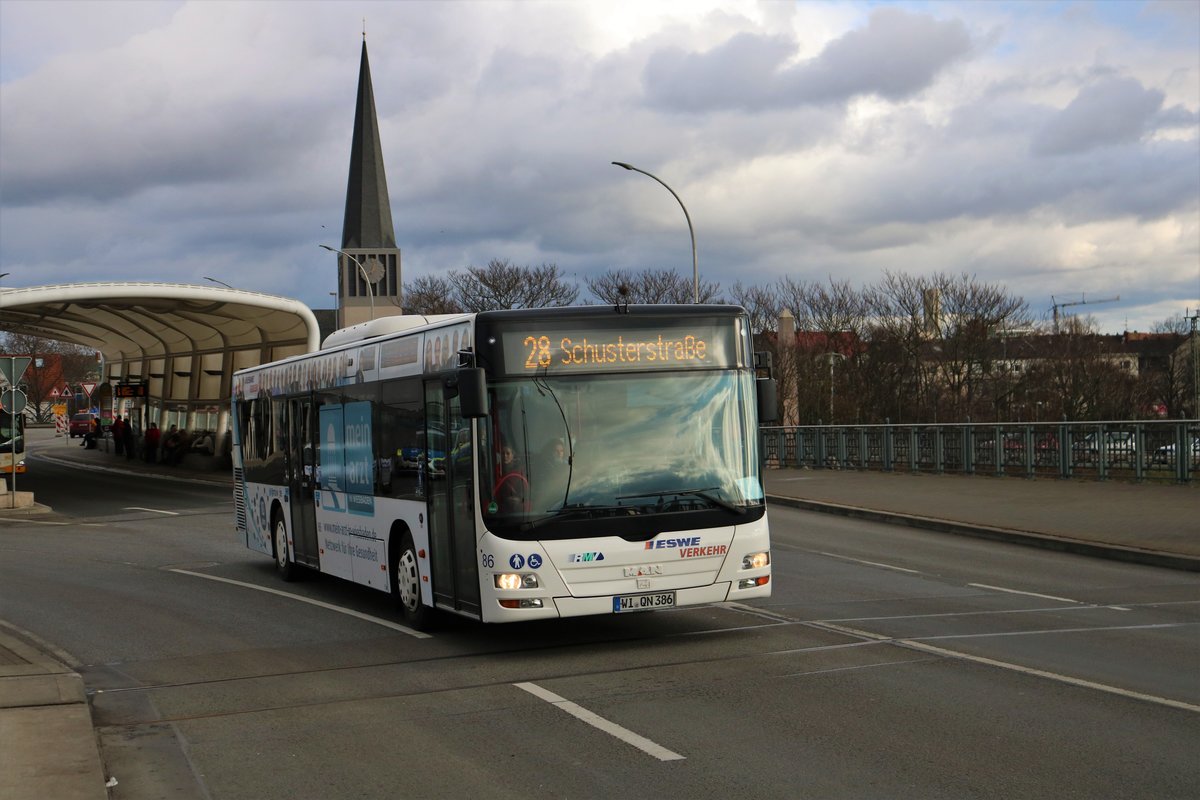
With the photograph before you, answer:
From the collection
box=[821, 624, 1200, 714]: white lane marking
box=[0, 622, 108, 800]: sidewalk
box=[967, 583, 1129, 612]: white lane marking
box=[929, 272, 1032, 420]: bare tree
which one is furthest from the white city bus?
box=[929, 272, 1032, 420]: bare tree

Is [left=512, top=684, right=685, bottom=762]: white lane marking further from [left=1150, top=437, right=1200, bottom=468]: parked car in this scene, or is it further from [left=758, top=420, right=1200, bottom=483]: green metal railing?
[left=1150, top=437, right=1200, bottom=468]: parked car

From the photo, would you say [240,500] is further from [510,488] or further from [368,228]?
[368,228]

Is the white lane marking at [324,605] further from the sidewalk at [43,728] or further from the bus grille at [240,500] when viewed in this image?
the sidewalk at [43,728]

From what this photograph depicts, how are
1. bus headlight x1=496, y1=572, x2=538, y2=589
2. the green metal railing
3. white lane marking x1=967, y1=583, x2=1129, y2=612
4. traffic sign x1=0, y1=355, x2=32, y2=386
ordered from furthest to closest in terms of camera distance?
traffic sign x1=0, y1=355, x2=32, y2=386 → the green metal railing → white lane marking x1=967, y1=583, x2=1129, y2=612 → bus headlight x1=496, y1=572, x2=538, y2=589

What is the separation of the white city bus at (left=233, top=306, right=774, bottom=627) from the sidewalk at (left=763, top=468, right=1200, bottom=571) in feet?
25.8

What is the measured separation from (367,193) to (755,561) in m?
92.1

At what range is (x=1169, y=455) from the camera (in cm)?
2475

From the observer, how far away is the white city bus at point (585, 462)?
32.7ft

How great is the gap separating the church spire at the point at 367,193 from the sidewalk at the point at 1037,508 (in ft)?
232

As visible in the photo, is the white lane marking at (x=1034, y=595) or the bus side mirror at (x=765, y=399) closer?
the bus side mirror at (x=765, y=399)

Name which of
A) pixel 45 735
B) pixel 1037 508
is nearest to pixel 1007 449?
pixel 1037 508

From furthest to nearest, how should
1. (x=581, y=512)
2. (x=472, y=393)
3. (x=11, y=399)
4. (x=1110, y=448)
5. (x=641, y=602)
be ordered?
(x=11, y=399) < (x=1110, y=448) < (x=641, y=602) < (x=581, y=512) < (x=472, y=393)

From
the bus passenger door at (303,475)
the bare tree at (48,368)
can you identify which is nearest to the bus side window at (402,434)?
the bus passenger door at (303,475)

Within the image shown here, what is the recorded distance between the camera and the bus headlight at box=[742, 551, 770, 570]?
1044 centimetres
